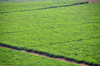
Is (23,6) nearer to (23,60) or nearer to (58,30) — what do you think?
(58,30)

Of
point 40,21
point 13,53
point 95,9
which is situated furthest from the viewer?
point 95,9

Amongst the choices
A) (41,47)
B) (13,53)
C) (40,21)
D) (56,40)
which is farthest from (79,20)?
(13,53)

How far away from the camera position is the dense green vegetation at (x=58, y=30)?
11877mm

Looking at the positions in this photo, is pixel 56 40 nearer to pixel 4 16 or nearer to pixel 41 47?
pixel 41 47

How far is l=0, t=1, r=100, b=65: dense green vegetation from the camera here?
1188 cm

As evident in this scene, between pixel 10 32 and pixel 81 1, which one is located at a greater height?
pixel 81 1

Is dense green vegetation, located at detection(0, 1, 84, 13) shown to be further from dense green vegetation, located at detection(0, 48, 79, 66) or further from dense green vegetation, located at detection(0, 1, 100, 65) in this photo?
dense green vegetation, located at detection(0, 48, 79, 66)

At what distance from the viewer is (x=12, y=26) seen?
59.8ft

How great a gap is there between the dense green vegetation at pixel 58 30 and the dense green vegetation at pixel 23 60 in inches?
40.3

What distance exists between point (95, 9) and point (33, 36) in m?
13.3

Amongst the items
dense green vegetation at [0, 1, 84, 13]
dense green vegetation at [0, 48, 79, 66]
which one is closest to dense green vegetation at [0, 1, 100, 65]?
dense green vegetation at [0, 1, 84, 13]

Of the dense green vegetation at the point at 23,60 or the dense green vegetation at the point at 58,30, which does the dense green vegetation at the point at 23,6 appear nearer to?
the dense green vegetation at the point at 58,30

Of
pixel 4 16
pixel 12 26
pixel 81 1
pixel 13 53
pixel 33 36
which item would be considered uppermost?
pixel 81 1

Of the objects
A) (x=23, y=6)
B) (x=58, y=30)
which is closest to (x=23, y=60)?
(x=58, y=30)
